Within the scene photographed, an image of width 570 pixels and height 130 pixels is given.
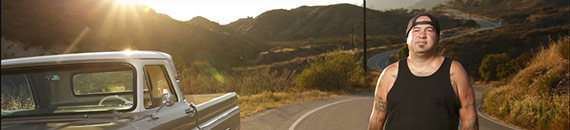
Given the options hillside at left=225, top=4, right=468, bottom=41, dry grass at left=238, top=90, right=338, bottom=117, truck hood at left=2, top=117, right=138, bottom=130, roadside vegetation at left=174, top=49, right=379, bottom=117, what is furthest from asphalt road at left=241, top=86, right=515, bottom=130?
hillside at left=225, top=4, right=468, bottom=41

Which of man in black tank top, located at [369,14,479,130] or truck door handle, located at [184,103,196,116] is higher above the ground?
man in black tank top, located at [369,14,479,130]

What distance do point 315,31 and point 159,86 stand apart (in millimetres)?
162540

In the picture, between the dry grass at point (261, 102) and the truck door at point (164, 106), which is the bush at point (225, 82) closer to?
the dry grass at point (261, 102)

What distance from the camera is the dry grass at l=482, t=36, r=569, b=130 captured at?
986 centimetres

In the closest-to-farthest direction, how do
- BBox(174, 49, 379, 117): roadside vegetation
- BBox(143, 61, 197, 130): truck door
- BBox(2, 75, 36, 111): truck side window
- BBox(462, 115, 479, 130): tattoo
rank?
BBox(462, 115, 479, 130): tattoo, BBox(2, 75, 36, 111): truck side window, BBox(143, 61, 197, 130): truck door, BBox(174, 49, 379, 117): roadside vegetation

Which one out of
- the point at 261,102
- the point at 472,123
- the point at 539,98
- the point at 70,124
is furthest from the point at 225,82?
the point at 472,123

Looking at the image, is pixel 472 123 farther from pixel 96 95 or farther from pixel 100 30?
pixel 100 30

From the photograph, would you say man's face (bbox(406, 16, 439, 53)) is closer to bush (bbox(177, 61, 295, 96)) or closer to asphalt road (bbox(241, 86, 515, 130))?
asphalt road (bbox(241, 86, 515, 130))

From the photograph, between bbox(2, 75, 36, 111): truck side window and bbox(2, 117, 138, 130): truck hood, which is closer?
bbox(2, 117, 138, 130): truck hood

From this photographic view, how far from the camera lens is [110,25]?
170 ft

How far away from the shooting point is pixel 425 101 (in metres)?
2.49

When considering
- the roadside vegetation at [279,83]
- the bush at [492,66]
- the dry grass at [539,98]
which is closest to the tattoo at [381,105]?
the dry grass at [539,98]

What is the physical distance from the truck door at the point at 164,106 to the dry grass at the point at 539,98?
836 cm

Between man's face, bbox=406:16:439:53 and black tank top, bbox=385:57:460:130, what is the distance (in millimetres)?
140
